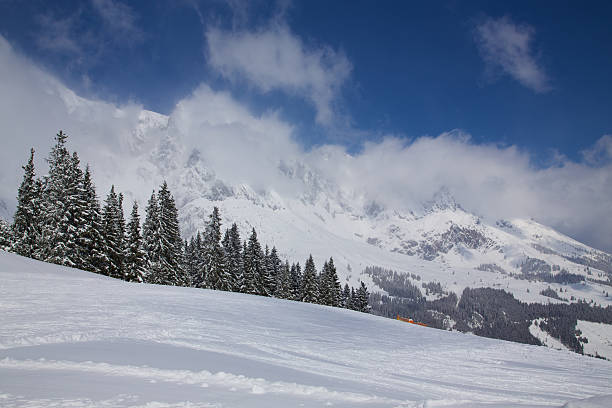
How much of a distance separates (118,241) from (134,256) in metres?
2.60

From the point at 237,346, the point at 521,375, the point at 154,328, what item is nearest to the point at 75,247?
the point at 154,328

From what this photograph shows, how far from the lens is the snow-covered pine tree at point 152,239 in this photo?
143 feet

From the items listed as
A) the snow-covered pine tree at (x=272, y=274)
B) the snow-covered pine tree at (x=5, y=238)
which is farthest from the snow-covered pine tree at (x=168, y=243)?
the snow-covered pine tree at (x=5, y=238)

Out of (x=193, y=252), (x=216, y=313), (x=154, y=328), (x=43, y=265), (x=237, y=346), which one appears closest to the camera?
(x=237, y=346)

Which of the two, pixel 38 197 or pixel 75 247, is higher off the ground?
pixel 38 197

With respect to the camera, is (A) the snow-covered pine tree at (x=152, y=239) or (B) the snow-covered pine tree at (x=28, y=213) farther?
(A) the snow-covered pine tree at (x=152, y=239)

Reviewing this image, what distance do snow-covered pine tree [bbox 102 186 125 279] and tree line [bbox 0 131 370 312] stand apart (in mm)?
108

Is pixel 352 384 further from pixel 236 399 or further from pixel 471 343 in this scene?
pixel 471 343

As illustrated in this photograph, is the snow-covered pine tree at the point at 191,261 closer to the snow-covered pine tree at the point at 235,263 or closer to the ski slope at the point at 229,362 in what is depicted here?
the snow-covered pine tree at the point at 235,263

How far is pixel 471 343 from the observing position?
19.5m

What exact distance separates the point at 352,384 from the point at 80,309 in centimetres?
1064

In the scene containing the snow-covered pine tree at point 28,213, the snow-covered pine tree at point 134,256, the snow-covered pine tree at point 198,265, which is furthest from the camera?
the snow-covered pine tree at point 198,265

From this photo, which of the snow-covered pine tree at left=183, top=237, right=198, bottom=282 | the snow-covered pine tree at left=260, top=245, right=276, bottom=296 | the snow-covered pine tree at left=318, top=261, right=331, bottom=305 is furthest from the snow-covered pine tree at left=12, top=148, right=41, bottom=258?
the snow-covered pine tree at left=318, top=261, right=331, bottom=305

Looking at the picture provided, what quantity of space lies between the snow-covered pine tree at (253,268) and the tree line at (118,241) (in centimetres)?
15
